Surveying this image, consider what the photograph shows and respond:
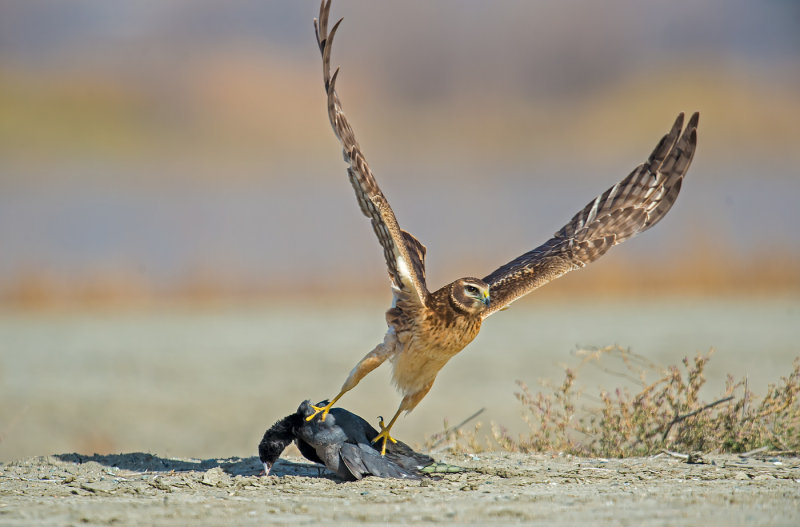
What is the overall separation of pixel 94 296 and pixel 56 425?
9.37 m

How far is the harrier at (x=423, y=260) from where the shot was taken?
6.30m

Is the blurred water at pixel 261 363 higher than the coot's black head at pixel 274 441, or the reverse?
the blurred water at pixel 261 363

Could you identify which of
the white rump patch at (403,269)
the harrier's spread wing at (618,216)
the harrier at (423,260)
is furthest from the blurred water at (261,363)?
the white rump patch at (403,269)

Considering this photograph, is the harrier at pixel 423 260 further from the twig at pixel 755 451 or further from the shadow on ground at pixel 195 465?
the twig at pixel 755 451

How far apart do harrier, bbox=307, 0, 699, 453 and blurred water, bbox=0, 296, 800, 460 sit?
0.92 m

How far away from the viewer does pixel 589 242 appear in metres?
8.47

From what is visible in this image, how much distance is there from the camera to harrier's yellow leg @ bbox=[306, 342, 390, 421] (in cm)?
647

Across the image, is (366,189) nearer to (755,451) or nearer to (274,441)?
(274,441)

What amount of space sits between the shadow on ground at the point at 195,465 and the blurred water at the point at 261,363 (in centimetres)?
97

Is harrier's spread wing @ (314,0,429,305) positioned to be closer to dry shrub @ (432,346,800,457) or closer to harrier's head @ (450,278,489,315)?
harrier's head @ (450,278,489,315)

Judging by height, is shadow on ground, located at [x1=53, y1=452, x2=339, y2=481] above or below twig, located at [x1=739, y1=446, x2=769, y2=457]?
above

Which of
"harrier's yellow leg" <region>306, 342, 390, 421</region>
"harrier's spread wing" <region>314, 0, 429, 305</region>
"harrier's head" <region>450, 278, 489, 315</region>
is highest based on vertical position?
"harrier's spread wing" <region>314, 0, 429, 305</region>

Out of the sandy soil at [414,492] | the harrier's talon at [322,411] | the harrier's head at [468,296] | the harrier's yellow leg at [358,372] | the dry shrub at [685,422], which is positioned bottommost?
the sandy soil at [414,492]

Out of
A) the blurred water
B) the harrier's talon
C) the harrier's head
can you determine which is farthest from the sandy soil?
the blurred water
